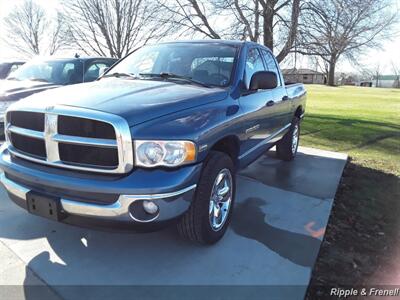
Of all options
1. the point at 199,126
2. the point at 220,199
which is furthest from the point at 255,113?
the point at 199,126

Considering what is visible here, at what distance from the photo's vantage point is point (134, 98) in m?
2.99

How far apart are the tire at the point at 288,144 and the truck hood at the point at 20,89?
417 centimetres

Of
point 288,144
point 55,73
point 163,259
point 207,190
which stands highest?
point 55,73

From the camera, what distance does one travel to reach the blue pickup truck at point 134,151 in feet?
8.52

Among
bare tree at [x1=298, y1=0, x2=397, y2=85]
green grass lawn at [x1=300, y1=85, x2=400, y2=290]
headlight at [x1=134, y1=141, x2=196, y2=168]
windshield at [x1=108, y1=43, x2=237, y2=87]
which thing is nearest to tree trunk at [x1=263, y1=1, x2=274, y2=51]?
bare tree at [x1=298, y1=0, x2=397, y2=85]

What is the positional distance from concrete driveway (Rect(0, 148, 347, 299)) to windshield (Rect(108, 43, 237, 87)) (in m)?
1.55

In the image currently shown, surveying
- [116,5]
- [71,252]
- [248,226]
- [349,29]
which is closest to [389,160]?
[248,226]

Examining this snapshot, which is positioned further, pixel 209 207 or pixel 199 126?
pixel 209 207

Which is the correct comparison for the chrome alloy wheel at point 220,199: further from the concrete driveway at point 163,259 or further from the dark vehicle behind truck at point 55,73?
the dark vehicle behind truck at point 55,73

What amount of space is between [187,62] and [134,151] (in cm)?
185

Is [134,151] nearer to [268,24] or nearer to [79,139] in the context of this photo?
[79,139]

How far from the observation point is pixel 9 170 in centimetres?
304

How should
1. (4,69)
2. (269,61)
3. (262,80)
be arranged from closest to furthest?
(262,80) → (269,61) → (4,69)

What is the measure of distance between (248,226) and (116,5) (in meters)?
18.8
